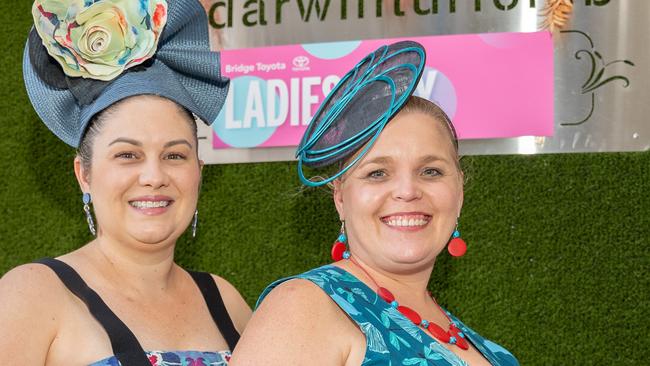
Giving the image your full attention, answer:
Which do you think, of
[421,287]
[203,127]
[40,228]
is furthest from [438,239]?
[40,228]

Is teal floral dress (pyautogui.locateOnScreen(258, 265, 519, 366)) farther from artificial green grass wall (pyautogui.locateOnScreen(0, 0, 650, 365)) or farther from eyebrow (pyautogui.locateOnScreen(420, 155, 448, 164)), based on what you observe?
artificial green grass wall (pyautogui.locateOnScreen(0, 0, 650, 365))

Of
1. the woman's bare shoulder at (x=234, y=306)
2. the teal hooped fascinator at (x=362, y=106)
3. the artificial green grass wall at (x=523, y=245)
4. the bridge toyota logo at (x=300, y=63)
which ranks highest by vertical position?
the teal hooped fascinator at (x=362, y=106)

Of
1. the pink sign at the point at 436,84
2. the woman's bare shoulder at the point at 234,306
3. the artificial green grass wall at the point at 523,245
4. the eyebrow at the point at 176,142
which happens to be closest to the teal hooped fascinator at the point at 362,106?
the eyebrow at the point at 176,142

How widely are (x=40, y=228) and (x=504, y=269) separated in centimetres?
199

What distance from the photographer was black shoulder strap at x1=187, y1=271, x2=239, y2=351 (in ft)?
7.26

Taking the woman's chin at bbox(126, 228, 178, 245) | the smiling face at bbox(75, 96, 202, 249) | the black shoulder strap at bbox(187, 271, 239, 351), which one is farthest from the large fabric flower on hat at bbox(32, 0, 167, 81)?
the black shoulder strap at bbox(187, 271, 239, 351)

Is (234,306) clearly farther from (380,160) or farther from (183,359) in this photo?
(380,160)

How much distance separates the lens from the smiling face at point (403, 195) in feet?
5.95

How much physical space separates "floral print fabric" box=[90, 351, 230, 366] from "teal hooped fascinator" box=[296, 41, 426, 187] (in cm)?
52

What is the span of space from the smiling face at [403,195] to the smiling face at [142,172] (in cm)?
41

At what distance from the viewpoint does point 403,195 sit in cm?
180

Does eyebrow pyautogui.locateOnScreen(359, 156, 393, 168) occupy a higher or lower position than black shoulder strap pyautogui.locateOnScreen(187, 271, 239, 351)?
higher

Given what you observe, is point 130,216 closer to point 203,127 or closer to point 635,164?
point 203,127

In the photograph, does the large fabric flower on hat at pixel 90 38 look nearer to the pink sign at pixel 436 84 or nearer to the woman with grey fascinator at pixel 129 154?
the woman with grey fascinator at pixel 129 154
